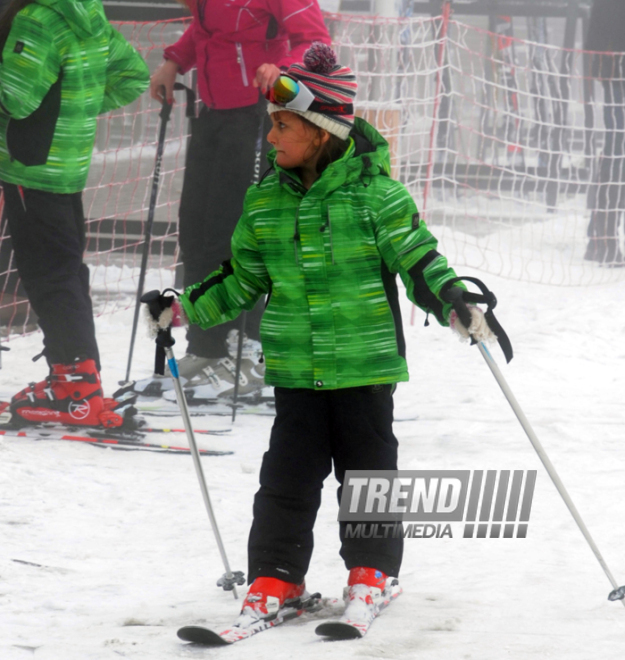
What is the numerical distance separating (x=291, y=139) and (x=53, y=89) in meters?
1.71

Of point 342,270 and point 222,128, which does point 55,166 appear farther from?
point 342,270

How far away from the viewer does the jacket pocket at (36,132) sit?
3678mm

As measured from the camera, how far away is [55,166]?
3750 millimetres

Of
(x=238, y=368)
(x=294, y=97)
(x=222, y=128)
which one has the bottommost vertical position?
(x=238, y=368)

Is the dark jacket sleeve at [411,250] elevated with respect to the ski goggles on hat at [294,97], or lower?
lower

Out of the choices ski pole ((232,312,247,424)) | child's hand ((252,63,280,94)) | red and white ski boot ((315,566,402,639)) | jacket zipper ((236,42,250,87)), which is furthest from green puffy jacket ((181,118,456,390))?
jacket zipper ((236,42,250,87))

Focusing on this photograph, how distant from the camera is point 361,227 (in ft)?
7.54

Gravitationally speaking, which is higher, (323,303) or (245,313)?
(323,303)

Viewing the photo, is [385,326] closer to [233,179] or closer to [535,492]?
[535,492]

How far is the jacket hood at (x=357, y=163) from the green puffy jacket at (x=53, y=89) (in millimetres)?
1536

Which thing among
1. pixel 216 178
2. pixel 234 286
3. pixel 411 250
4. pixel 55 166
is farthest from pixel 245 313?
pixel 411 250

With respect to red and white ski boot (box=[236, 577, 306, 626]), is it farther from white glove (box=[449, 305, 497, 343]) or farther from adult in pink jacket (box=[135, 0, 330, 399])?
adult in pink jacket (box=[135, 0, 330, 399])

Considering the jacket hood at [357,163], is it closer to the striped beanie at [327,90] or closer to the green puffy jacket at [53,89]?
the striped beanie at [327,90]

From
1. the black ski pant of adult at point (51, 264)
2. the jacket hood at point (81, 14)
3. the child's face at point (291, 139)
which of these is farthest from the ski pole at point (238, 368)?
the child's face at point (291, 139)
